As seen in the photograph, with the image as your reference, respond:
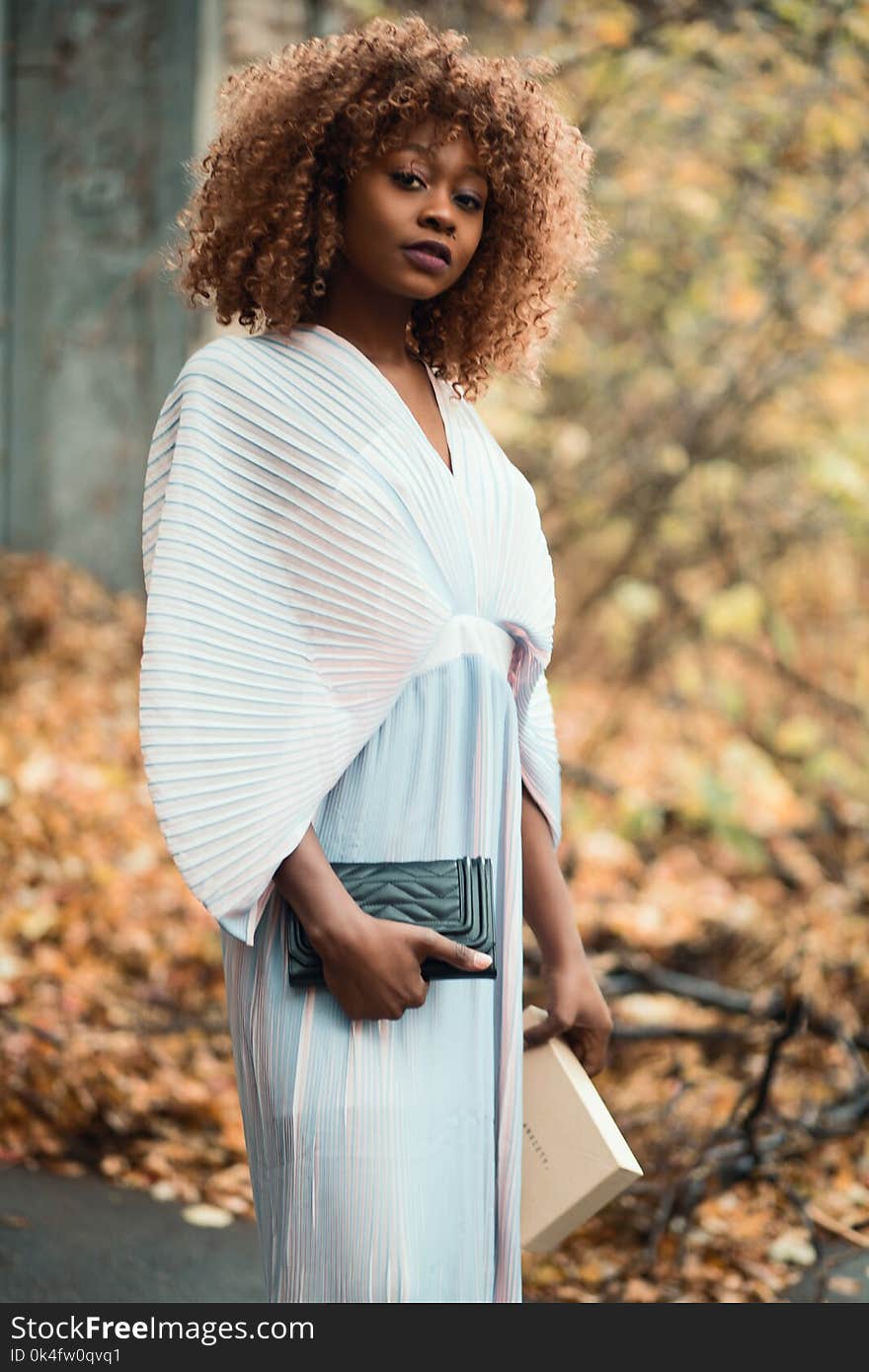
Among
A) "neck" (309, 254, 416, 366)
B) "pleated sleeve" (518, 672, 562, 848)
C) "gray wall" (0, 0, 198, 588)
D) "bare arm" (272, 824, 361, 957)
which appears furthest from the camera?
"gray wall" (0, 0, 198, 588)

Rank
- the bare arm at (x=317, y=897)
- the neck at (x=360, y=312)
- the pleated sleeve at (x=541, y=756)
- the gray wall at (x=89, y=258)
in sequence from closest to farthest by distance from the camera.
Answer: the bare arm at (x=317, y=897) < the neck at (x=360, y=312) < the pleated sleeve at (x=541, y=756) < the gray wall at (x=89, y=258)

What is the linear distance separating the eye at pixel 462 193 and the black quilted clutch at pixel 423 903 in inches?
31.2

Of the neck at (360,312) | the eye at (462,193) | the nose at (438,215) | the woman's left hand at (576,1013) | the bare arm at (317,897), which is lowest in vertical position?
the woman's left hand at (576,1013)

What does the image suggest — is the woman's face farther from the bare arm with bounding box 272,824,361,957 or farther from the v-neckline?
the bare arm with bounding box 272,824,361,957

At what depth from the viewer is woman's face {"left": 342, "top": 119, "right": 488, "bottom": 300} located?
187 cm

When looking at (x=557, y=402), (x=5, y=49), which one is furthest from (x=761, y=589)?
(x=5, y=49)

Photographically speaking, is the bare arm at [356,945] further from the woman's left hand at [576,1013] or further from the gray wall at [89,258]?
the gray wall at [89,258]

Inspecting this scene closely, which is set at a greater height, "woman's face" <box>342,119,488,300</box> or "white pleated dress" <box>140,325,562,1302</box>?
"woman's face" <box>342,119,488,300</box>

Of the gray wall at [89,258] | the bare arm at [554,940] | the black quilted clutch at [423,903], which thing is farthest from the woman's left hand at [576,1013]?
the gray wall at [89,258]

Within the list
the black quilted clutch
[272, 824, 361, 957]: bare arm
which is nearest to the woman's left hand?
the black quilted clutch

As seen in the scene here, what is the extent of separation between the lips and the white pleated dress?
0.15 m

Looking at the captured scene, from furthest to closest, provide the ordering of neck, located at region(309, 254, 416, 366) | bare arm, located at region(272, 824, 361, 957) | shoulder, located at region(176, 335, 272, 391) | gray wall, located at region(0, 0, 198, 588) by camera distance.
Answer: gray wall, located at region(0, 0, 198, 588), neck, located at region(309, 254, 416, 366), shoulder, located at region(176, 335, 272, 391), bare arm, located at region(272, 824, 361, 957)

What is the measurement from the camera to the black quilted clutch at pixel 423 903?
5.78 feet

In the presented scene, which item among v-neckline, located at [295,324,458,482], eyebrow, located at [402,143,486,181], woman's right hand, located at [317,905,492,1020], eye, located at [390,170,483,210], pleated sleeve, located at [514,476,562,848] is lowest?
woman's right hand, located at [317,905,492,1020]
